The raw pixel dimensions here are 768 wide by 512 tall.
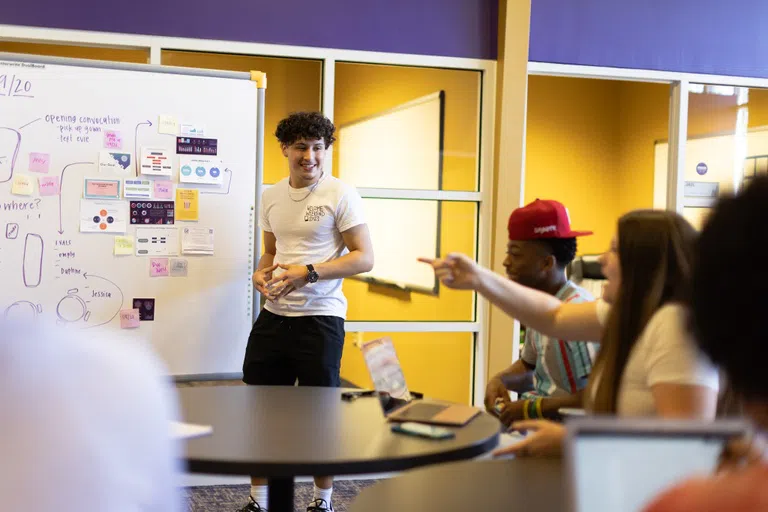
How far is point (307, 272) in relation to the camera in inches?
141

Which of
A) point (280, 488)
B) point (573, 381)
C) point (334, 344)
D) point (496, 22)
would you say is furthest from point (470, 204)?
point (280, 488)

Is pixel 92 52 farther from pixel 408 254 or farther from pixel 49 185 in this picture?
pixel 408 254

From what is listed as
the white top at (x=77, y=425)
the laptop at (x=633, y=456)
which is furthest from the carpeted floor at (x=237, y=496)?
the laptop at (x=633, y=456)

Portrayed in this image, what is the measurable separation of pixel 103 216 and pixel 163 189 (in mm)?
277

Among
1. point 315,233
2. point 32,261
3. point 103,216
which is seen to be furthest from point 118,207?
point 315,233

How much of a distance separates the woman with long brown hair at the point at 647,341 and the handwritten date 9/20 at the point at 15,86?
2.72 meters

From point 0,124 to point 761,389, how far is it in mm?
3519

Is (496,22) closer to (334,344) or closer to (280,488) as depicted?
(334,344)

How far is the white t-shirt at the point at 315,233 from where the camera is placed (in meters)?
3.67

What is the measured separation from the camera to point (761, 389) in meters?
Answer: 0.80

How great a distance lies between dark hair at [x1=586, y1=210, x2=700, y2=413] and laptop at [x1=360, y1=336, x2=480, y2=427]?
47 centimetres

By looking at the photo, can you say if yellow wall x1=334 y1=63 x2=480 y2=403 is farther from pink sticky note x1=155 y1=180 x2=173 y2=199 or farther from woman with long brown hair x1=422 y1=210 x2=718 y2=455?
woman with long brown hair x1=422 y1=210 x2=718 y2=455

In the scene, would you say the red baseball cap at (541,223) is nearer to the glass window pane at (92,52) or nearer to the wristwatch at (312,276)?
the wristwatch at (312,276)

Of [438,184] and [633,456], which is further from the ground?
[438,184]
